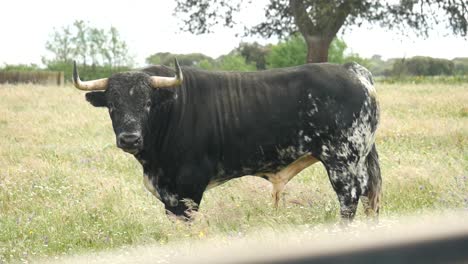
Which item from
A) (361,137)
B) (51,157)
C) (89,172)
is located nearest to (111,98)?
(361,137)

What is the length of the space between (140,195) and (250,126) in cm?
235

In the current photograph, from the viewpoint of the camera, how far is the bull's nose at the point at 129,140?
6465 millimetres

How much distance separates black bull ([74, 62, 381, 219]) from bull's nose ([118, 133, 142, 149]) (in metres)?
0.31

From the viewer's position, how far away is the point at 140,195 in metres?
9.02

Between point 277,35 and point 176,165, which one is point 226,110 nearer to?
point 176,165

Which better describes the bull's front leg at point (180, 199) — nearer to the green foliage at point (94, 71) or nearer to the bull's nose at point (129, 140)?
the bull's nose at point (129, 140)

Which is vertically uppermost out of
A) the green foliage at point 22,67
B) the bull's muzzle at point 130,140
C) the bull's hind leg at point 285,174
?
the bull's muzzle at point 130,140

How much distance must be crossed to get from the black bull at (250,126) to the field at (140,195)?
0.33m

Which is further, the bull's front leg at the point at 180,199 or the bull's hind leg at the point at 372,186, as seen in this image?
the bull's hind leg at the point at 372,186

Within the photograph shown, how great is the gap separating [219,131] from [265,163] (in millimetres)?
579

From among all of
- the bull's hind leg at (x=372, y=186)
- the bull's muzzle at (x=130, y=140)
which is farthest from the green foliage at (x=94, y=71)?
the bull's muzzle at (x=130, y=140)

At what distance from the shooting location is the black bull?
696cm

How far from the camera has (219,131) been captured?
721cm

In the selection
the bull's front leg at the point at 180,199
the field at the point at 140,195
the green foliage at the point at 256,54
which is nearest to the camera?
the field at the point at 140,195
